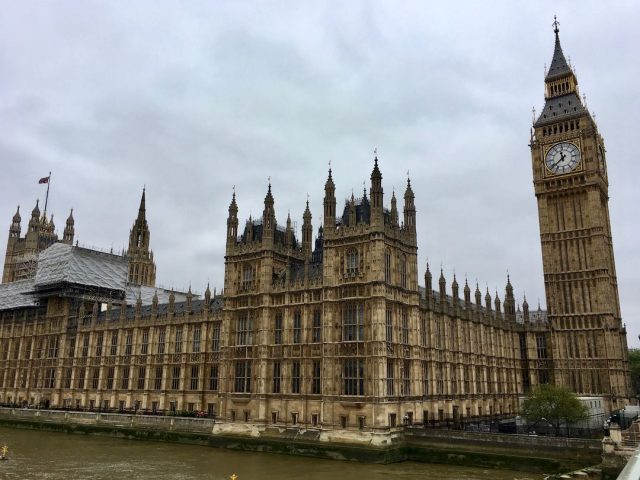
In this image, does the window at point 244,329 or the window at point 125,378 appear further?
the window at point 125,378

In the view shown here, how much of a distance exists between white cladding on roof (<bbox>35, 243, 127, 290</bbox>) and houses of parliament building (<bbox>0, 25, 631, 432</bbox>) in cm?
38

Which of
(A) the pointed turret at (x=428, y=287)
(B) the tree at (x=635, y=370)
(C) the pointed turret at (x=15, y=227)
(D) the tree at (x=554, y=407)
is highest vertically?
(C) the pointed turret at (x=15, y=227)

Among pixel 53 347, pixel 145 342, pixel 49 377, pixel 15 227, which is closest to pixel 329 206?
pixel 145 342

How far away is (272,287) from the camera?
63.8 meters

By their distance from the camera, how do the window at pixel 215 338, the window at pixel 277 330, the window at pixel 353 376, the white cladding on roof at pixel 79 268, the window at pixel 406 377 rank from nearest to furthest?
the window at pixel 353 376
the window at pixel 406 377
the window at pixel 277 330
the window at pixel 215 338
the white cladding on roof at pixel 79 268

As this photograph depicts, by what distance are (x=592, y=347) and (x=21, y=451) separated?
77.4 m

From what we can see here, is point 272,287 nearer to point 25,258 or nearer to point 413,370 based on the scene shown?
point 413,370

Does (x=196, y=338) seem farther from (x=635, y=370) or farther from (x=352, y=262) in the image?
(x=635, y=370)

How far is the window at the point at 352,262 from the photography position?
58156 millimetres

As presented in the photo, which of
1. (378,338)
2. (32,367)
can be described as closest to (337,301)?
(378,338)

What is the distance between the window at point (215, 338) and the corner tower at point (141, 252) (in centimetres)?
7724

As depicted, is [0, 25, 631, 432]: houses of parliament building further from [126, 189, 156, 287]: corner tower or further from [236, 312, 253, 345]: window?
[126, 189, 156, 287]: corner tower

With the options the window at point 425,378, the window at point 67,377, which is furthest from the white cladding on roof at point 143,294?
the window at point 425,378

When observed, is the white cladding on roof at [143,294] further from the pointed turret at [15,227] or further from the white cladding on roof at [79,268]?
the pointed turret at [15,227]
